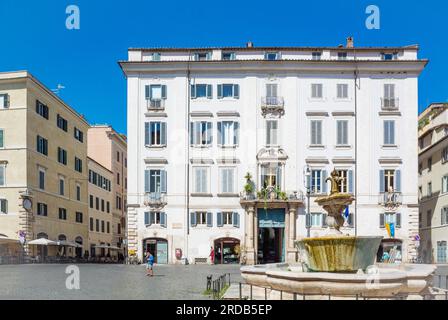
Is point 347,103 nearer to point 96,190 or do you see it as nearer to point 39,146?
point 39,146

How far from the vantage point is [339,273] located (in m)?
16.3

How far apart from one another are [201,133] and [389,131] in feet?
48.1

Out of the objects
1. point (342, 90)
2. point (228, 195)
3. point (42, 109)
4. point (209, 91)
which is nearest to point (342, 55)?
point (342, 90)

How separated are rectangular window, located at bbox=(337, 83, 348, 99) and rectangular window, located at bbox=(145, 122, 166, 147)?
14.0 m

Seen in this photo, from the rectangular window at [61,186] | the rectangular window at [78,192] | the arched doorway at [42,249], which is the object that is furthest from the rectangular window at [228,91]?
the rectangular window at [78,192]

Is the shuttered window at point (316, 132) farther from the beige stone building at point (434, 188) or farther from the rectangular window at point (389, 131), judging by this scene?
the beige stone building at point (434, 188)

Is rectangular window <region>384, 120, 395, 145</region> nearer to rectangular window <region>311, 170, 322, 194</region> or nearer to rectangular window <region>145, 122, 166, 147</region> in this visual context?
rectangular window <region>311, 170, 322, 194</region>

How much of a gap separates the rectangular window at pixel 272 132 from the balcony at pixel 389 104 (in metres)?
8.47

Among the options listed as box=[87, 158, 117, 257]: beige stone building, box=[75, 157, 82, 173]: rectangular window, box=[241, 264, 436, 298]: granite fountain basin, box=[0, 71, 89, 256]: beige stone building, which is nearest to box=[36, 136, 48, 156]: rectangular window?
box=[0, 71, 89, 256]: beige stone building

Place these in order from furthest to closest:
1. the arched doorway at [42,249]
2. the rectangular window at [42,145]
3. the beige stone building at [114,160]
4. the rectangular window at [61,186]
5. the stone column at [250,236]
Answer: the beige stone building at [114,160], the rectangular window at [61,186], the rectangular window at [42,145], the arched doorway at [42,249], the stone column at [250,236]

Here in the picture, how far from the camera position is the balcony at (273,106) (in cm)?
4588

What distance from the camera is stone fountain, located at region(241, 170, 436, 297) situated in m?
14.4
